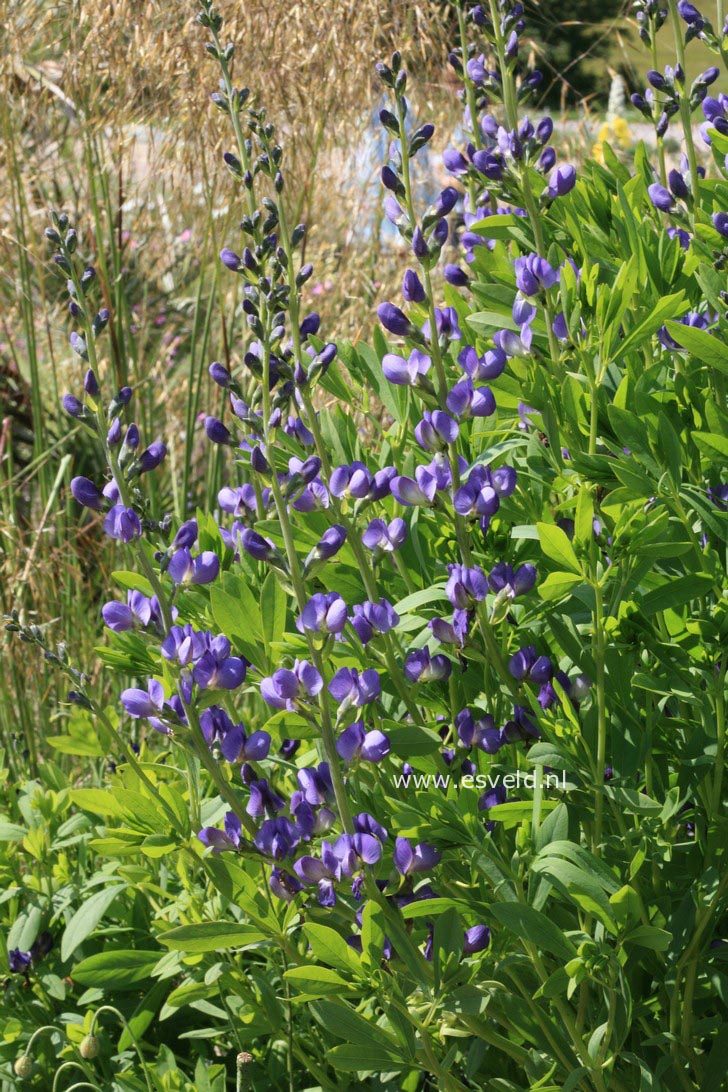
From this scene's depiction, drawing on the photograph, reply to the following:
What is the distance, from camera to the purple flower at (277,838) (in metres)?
1.18

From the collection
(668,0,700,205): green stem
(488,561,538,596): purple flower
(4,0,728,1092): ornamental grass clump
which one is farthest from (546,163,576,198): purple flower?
(488,561,538,596): purple flower

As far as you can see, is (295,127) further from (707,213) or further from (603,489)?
(603,489)

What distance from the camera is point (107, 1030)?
178cm

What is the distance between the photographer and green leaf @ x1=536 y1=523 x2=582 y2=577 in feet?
3.77

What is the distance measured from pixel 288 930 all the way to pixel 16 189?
2377mm

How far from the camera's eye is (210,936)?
1.20 meters

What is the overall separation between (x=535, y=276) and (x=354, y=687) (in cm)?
51

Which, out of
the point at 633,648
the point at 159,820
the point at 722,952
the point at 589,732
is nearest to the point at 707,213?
the point at 633,648

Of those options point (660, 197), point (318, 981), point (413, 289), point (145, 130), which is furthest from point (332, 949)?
point (145, 130)

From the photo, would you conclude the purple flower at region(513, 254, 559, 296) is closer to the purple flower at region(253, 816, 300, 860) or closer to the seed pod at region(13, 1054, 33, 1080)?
the purple flower at region(253, 816, 300, 860)

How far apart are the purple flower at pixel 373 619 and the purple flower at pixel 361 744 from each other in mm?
111

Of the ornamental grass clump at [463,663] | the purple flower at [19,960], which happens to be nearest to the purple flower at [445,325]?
the ornamental grass clump at [463,663]

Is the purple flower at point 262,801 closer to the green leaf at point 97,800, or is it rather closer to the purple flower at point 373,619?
the purple flower at point 373,619

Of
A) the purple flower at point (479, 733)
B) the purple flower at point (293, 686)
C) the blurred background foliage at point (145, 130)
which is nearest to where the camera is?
the purple flower at point (293, 686)
